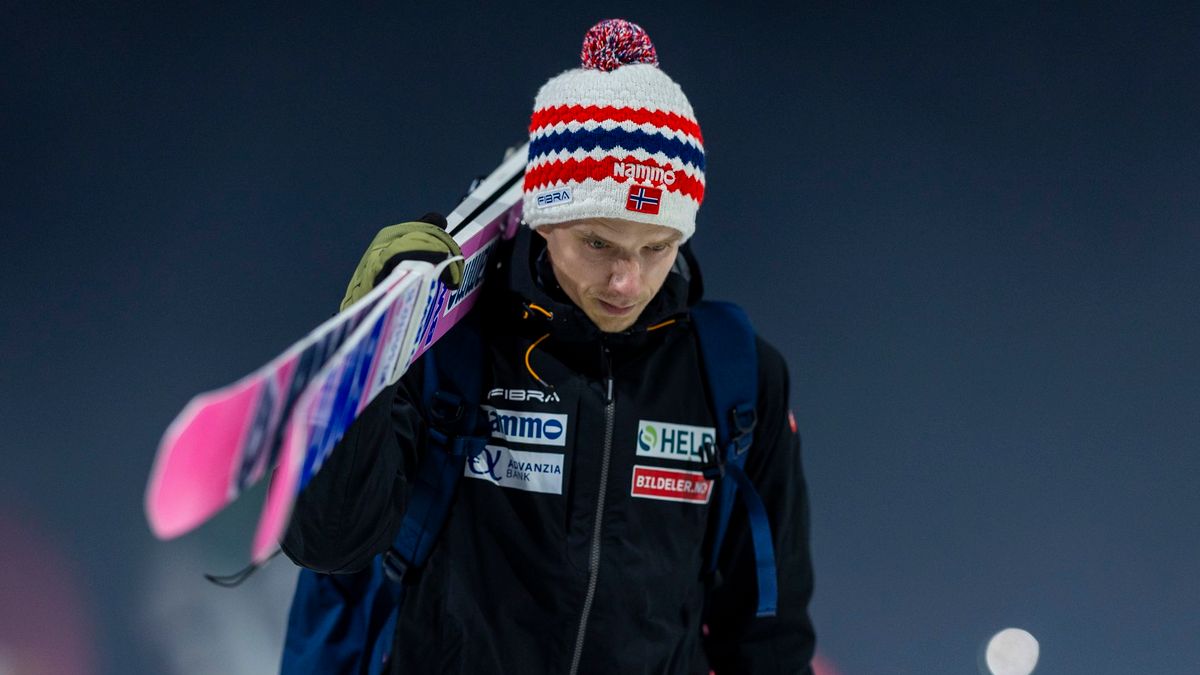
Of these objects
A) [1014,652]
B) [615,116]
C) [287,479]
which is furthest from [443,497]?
[1014,652]

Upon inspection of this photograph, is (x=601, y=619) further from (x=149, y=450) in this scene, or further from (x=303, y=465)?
(x=149, y=450)

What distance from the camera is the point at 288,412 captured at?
812 mm

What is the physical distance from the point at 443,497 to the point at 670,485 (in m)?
0.28

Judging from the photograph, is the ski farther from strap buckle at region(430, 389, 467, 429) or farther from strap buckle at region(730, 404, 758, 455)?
strap buckle at region(730, 404, 758, 455)

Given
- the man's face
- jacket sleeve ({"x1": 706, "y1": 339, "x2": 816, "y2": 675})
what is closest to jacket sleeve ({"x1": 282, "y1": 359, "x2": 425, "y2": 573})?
the man's face

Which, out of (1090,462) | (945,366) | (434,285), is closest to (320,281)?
(434,285)

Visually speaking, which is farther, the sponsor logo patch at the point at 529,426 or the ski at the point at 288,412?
the sponsor logo patch at the point at 529,426

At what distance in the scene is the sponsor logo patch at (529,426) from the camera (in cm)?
138

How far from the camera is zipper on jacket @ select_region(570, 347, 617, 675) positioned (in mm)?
1335

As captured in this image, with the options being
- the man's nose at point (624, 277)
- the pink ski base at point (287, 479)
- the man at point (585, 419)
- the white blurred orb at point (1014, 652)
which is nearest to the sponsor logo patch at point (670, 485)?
the man at point (585, 419)

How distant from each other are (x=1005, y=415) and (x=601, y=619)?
1.09m

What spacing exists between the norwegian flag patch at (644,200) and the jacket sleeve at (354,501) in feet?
1.17

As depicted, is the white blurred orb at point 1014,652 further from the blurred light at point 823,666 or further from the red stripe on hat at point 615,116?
the red stripe on hat at point 615,116

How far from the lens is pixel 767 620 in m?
1.54
